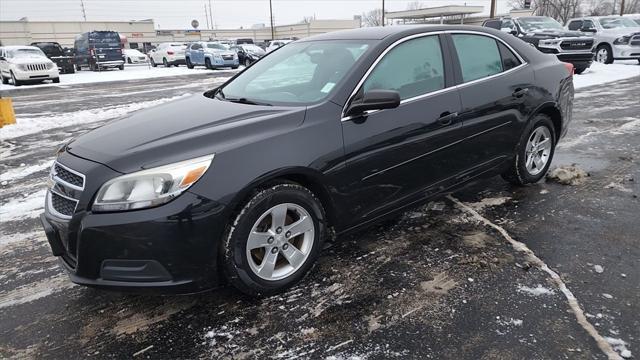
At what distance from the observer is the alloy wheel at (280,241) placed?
282 centimetres

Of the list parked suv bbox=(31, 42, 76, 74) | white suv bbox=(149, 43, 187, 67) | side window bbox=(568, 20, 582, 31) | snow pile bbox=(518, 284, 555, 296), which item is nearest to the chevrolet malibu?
snow pile bbox=(518, 284, 555, 296)

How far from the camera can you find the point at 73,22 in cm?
6150

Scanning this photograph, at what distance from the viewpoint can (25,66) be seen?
19141mm

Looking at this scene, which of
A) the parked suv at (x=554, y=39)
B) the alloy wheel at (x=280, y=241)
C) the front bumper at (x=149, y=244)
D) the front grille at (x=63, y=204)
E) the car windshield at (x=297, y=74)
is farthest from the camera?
the parked suv at (x=554, y=39)

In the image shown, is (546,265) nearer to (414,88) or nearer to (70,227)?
(414,88)

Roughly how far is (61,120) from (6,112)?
1.02 m

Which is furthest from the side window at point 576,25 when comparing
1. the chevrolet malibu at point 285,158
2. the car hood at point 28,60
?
the car hood at point 28,60

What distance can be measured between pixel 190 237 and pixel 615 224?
3474 mm

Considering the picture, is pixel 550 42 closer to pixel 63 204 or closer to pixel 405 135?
pixel 405 135

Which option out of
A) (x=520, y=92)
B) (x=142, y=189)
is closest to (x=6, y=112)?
(x=142, y=189)

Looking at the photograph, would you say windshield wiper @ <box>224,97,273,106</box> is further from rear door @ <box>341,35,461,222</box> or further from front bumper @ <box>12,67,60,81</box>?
front bumper @ <box>12,67,60,81</box>

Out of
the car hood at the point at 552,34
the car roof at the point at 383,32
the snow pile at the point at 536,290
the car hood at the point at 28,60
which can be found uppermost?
the car roof at the point at 383,32

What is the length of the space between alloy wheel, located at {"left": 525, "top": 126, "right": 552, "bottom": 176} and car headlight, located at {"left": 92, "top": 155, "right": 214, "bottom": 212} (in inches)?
140

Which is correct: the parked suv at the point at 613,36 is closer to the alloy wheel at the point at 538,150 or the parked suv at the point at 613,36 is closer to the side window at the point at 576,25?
the side window at the point at 576,25
